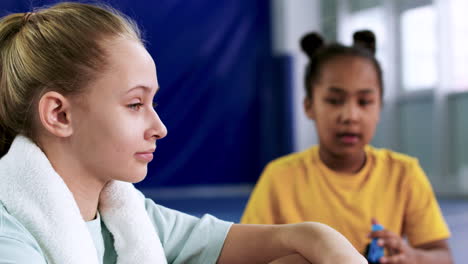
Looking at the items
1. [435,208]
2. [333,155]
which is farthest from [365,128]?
[435,208]

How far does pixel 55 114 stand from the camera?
64 centimetres

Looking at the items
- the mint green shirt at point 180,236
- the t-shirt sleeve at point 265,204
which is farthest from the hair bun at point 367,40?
the mint green shirt at point 180,236

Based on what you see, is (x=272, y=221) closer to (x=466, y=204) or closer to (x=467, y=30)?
(x=466, y=204)

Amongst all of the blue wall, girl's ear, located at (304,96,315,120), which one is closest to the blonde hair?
girl's ear, located at (304,96,315,120)

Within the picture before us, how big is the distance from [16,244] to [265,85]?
13.2 feet

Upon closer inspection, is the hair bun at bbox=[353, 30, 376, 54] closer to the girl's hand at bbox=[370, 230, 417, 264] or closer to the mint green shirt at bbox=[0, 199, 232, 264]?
the girl's hand at bbox=[370, 230, 417, 264]

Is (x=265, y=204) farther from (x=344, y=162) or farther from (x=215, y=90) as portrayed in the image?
(x=215, y=90)

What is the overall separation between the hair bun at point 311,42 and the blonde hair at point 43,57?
2.72 ft

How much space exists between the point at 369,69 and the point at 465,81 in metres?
2.28

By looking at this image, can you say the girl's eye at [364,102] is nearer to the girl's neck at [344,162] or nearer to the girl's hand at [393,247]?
the girl's neck at [344,162]

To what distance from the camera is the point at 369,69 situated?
1.30 m

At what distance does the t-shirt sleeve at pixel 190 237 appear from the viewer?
0.76m

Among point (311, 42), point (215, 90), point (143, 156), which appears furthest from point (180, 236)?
point (215, 90)

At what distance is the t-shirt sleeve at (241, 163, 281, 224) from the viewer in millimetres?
1223
